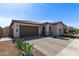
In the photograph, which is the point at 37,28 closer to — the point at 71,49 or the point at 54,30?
the point at 54,30

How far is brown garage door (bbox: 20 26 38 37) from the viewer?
363 inches

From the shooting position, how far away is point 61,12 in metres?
7.79

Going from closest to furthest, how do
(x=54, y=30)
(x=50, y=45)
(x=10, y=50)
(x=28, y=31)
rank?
(x=10, y=50) → (x=50, y=45) → (x=54, y=30) → (x=28, y=31)

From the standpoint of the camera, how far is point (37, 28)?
9.98 meters

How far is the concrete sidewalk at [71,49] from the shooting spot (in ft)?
24.1

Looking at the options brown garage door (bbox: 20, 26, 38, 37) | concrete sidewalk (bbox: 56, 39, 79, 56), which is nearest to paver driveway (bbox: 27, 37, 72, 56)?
concrete sidewalk (bbox: 56, 39, 79, 56)

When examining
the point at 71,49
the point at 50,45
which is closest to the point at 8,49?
the point at 50,45

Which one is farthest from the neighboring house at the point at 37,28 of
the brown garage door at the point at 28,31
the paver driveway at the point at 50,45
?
the paver driveway at the point at 50,45

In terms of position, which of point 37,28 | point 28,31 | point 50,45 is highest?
point 37,28

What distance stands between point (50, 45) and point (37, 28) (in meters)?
2.03

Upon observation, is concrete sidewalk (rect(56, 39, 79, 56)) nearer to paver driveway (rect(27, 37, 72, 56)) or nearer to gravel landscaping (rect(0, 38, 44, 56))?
paver driveway (rect(27, 37, 72, 56))

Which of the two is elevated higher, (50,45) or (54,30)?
(54,30)

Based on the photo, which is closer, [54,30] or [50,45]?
[50,45]

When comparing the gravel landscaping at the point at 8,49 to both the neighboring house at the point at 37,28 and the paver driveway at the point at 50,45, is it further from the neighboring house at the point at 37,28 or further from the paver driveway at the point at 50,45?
the paver driveway at the point at 50,45
